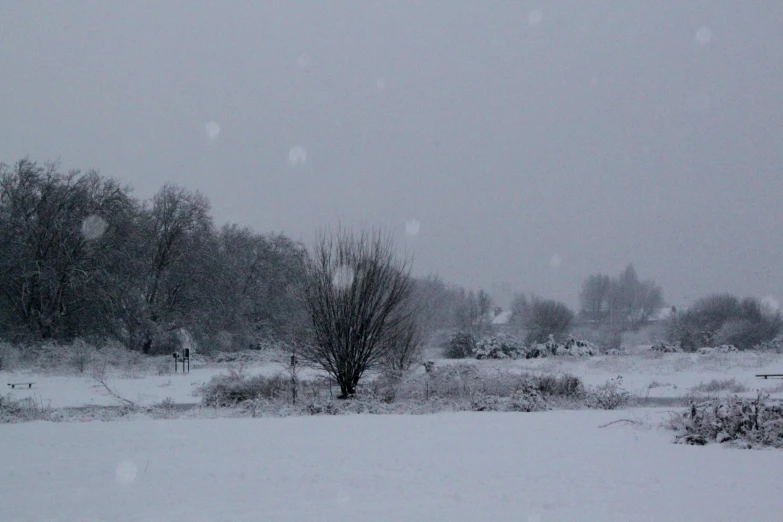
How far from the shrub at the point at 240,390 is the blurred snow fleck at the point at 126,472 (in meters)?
7.91

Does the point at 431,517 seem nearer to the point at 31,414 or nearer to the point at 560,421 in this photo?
the point at 560,421

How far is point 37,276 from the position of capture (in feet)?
115

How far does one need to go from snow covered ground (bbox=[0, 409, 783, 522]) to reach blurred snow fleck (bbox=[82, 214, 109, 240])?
88.8ft

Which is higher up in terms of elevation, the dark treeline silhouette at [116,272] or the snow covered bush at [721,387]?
the dark treeline silhouette at [116,272]

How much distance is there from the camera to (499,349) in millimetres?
40875

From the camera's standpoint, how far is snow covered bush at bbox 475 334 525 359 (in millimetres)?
40062

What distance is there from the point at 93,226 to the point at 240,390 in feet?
81.3

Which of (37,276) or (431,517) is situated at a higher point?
(37,276)

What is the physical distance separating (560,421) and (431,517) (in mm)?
7758

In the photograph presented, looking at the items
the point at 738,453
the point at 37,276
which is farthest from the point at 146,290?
the point at 738,453

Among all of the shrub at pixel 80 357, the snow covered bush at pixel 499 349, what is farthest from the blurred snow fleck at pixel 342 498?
the snow covered bush at pixel 499 349

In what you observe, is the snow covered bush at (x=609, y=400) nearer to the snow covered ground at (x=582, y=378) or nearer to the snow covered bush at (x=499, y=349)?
the snow covered ground at (x=582, y=378)

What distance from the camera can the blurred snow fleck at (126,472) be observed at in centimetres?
795

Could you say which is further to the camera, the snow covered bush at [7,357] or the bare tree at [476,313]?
the bare tree at [476,313]
